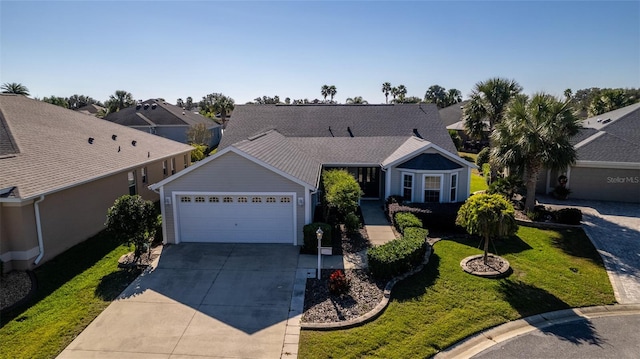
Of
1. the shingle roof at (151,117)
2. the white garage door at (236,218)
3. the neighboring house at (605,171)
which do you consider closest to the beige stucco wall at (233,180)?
the white garage door at (236,218)

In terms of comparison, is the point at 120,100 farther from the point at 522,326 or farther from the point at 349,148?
the point at 522,326

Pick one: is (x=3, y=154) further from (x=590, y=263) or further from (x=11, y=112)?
(x=590, y=263)

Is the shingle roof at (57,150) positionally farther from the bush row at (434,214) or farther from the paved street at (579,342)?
the paved street at (579,342)

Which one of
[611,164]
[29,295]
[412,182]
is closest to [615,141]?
[611,164]

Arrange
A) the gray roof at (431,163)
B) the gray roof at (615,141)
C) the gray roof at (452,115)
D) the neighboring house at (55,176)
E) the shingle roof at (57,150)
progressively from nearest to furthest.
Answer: the neighboring house at (55,176) → the shingle roof at (57,150) → the gray roof at (431,163) → the gray roof at (615,141) → the gray roof at (452,115)

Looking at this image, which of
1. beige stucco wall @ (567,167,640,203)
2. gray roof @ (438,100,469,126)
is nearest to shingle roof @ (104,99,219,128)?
gray roof @ (438,100,469,126)

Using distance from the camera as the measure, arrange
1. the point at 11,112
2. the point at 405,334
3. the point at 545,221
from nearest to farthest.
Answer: the point at 405,334, the point at 11,112, the point at 545,221

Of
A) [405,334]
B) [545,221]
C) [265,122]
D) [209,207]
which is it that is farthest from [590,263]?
[265,122]
